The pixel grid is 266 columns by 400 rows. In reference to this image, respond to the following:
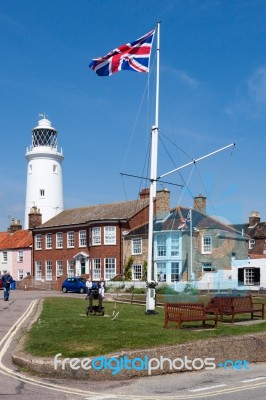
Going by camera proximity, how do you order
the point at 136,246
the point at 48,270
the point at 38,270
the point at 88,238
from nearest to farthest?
the point at 136,246
the point at 88,238
the point at 48,270
the point at 38,270

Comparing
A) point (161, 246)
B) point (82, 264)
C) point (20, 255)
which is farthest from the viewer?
point (20, 255)

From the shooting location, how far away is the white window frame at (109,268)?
53.9 m

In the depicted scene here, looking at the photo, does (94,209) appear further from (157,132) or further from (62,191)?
(157,132)

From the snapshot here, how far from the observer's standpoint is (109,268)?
178 ft

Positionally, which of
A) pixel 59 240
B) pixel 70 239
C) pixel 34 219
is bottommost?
pixel 59 240

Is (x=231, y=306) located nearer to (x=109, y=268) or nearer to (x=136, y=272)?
(x=136, y=272)

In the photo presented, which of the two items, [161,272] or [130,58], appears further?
[161,272]

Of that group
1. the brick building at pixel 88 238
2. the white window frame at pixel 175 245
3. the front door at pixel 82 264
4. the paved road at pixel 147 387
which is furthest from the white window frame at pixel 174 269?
the paved road at pixel 147 387

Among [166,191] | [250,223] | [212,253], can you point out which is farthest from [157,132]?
[250,223]

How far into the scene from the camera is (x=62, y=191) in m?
71.8

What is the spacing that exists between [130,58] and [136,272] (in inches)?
1341

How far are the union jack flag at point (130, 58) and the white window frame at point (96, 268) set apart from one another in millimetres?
35587

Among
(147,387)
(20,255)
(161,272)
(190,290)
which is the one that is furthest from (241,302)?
(20,255)

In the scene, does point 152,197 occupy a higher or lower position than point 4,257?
higher
